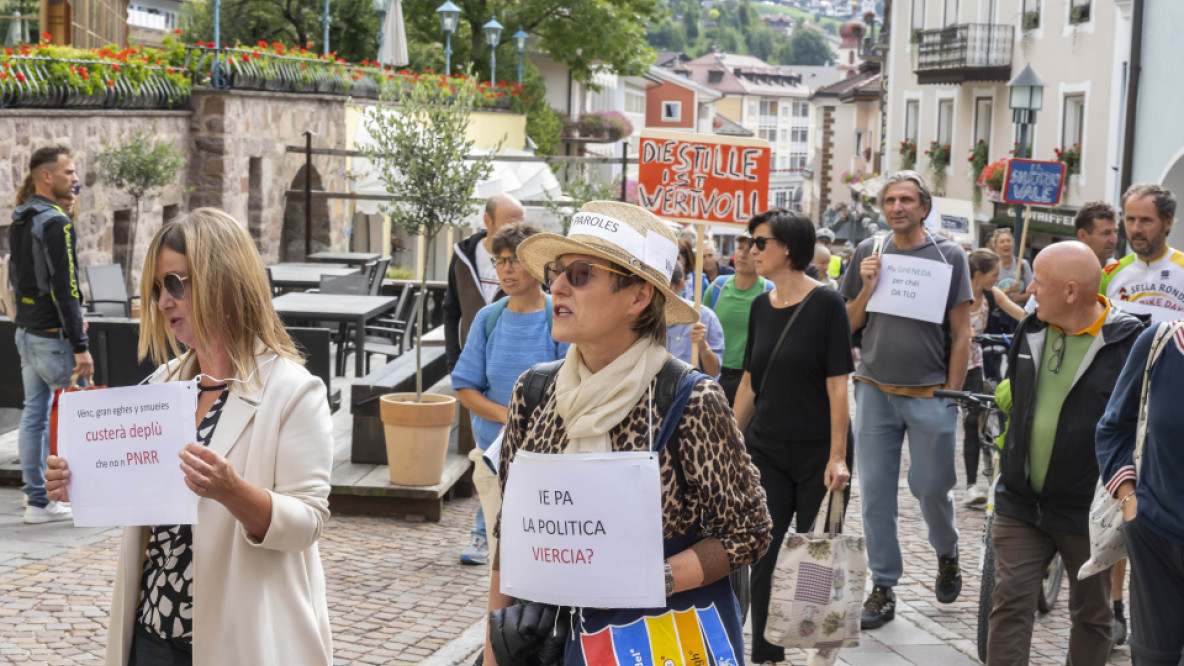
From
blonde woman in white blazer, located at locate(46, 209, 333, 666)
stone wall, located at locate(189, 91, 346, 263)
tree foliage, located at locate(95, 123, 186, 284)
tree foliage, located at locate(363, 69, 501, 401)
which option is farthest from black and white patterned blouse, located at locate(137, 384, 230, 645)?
stone wall, located at locate(189, 91, 346, 263)

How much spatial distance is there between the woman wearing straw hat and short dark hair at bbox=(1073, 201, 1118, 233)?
207 inches

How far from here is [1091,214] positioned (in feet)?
26.0

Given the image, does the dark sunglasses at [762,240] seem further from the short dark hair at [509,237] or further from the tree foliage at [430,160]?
the tree foliage at [430,160]

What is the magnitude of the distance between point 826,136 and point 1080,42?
55.7 metres

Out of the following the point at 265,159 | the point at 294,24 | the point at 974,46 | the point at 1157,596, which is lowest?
the point at 1157,596

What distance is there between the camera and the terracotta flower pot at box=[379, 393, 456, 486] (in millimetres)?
8852

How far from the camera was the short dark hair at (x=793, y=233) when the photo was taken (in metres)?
6.07

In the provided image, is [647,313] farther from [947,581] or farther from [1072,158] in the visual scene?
[1072,158]

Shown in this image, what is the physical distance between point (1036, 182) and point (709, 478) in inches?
595

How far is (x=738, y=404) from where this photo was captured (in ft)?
20.7

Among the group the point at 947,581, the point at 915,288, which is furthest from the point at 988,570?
the point at 915,288

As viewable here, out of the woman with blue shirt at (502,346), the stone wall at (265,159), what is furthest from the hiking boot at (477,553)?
the stone wall at (265,159)

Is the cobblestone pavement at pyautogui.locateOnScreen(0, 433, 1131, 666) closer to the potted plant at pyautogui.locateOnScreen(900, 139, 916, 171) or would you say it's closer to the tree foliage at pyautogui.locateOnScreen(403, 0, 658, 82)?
the potted plant at pyautogui.locateOnScreen(900, 139, 916, 171)

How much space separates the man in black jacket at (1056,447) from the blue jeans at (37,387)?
525cm
